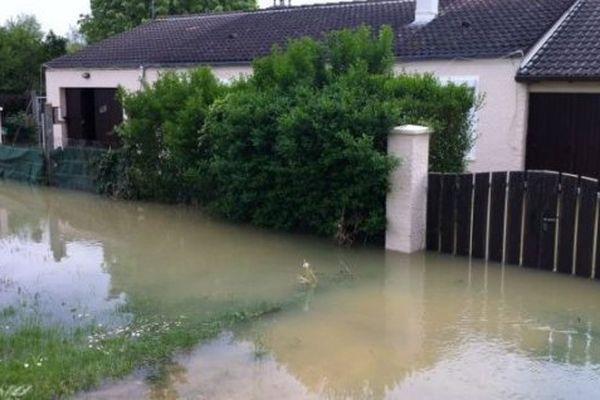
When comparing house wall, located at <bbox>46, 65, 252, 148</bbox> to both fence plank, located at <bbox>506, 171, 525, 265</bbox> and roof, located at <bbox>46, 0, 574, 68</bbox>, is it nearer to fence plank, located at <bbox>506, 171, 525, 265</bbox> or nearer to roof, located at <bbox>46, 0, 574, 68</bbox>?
roof, located at <bbox>46, 0, 574, 68</bbox>

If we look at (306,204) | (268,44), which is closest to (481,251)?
(306,204)

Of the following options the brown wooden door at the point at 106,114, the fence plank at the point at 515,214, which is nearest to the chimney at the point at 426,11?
the fence plank at the point at 515,214

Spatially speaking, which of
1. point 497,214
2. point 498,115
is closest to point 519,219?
point 497,214

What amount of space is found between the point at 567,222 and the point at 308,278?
10.8ft

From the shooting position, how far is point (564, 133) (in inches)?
541

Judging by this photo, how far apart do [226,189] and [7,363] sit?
6940 millimetres

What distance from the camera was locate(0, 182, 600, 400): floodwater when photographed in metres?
5.62

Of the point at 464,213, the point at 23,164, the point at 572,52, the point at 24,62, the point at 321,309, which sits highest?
the point at 24,62

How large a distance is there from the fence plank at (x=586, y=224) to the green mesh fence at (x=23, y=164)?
13.1m

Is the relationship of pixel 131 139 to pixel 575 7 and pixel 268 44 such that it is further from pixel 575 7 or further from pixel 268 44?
pixel 575 7

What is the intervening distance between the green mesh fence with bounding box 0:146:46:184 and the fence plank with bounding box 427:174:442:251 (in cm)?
1095

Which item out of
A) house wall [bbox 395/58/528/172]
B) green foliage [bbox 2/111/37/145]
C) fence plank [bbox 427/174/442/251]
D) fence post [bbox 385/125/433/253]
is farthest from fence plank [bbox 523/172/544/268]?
green foliage [bbox 2/111/37/145]

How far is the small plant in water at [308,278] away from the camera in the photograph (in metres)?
8.57

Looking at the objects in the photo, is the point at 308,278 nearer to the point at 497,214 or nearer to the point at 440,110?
the point at 497,214
